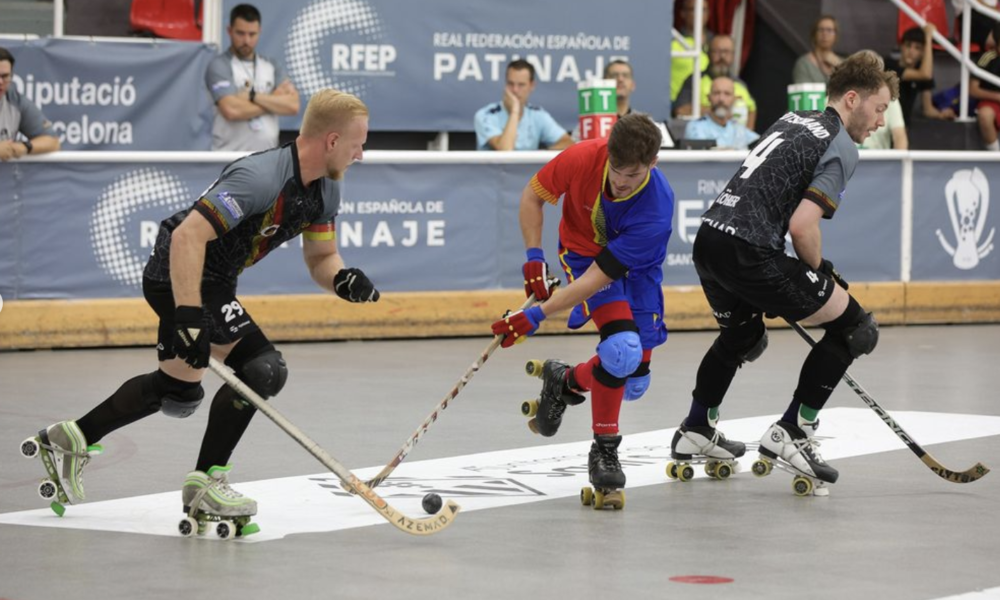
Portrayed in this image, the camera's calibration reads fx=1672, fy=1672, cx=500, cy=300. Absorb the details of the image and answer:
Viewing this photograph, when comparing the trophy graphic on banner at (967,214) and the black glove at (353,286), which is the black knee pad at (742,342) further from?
the trophy graphic on banner at (967,214)

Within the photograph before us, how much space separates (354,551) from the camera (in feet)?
18.3

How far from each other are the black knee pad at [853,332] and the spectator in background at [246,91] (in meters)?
6.30

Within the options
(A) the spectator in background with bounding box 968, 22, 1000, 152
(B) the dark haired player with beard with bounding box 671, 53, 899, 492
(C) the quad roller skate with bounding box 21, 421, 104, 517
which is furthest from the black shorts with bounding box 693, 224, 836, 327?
(A) the spectator in background with bounding box 968, 22, 1000, 152

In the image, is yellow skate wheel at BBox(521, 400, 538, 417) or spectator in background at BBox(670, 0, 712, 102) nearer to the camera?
yellow skate wheel at BBox(521, 400, 538, 417)

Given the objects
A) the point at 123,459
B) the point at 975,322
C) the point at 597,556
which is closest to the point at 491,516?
the point at 597,556

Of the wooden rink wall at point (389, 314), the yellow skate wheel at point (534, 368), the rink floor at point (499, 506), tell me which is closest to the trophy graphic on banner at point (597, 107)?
the wooden rink wall at point (389, 314)

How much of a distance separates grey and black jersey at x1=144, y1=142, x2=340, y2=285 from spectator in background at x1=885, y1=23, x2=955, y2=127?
33.9ft

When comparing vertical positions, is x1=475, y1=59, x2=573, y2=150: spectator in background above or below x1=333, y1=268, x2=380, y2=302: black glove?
above

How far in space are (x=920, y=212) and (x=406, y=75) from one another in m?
4.27

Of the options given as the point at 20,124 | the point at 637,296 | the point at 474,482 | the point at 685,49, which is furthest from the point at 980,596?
the point at 685,49

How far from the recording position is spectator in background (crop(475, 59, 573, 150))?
12.6 m

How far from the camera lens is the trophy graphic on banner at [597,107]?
475 inches

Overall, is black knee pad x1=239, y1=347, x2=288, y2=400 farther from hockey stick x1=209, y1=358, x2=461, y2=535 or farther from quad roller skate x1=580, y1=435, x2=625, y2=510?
quad roller skate x1=580, y1=435, x2=625, y2=510

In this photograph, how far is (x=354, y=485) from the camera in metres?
5.69
